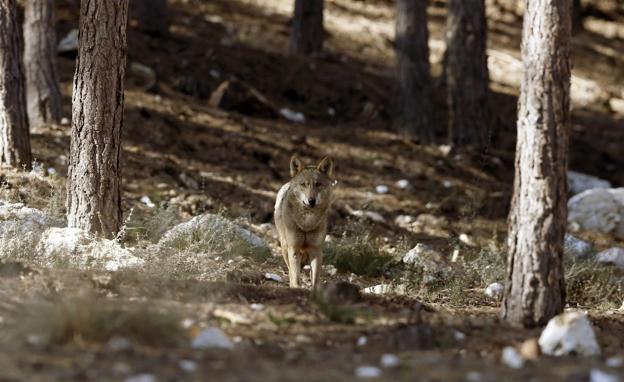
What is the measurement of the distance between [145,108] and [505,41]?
13.1 metres

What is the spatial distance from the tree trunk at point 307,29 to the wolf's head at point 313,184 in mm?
11261

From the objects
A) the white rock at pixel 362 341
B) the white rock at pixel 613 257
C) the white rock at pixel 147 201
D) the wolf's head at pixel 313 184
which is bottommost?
the white rock at pixel 613 257

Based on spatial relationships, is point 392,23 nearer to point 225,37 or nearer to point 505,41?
point 505,41

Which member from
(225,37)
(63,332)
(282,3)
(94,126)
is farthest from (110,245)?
(282,3)

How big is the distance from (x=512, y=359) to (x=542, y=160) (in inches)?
70.2

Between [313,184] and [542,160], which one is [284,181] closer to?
[313,184]

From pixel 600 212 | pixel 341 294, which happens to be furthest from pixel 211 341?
pixel 600 212

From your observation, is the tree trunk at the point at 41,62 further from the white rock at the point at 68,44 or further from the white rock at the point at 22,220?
the white rock at the point at 22,220

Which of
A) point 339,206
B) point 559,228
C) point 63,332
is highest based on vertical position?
point 559,228

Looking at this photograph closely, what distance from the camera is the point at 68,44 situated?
1784 centimetres

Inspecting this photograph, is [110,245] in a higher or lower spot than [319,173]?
lower

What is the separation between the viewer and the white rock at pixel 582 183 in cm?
1738

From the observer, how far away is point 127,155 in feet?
47.5

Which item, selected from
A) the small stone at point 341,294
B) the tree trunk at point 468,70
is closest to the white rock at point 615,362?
the small stone at point 341,294
